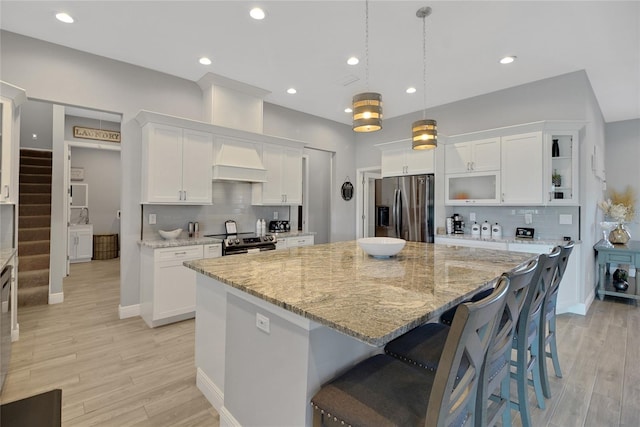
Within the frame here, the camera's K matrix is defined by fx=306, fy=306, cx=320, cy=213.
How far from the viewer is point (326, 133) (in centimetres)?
589

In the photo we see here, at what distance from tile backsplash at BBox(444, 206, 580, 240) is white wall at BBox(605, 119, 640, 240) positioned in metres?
2.86

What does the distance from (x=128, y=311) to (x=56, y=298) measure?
131 cm

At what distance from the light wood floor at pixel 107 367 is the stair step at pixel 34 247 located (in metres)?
0.89

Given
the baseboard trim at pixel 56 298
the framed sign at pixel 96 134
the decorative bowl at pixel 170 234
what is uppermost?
the framed sign at pixel 96 134

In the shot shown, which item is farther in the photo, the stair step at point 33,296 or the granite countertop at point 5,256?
the stair step at point 33,296

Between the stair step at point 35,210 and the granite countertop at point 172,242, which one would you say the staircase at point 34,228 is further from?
the granite countertop at point 172,242

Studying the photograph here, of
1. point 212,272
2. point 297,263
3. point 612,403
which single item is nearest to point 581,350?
point 612,403

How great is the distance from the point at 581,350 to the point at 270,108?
4992 mm

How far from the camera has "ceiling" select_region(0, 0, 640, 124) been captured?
269 centimetres

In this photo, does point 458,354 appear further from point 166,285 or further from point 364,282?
point 166,285

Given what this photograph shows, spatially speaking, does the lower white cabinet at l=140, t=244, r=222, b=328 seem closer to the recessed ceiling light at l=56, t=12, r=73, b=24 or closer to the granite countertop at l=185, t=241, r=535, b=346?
the granite countertop at l=185, t=241, r=535, b=346

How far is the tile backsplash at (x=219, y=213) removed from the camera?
3.92m

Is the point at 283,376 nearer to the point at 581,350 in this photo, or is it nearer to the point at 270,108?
the point at 581,350

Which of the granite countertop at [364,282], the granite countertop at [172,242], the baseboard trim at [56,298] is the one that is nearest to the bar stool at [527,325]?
the granite countertop at [364,282]
